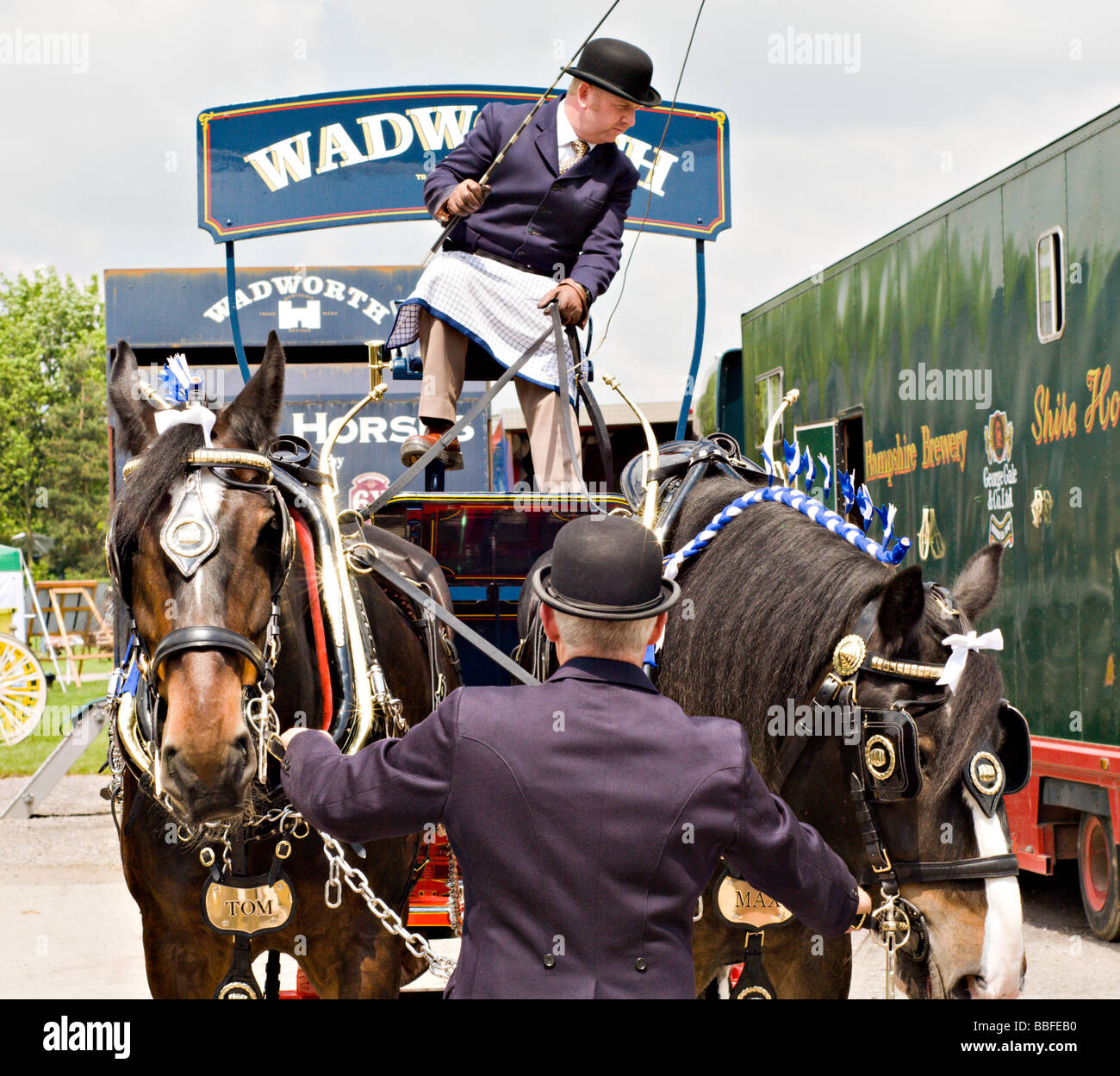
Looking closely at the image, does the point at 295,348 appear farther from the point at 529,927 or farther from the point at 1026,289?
the point at 529,927

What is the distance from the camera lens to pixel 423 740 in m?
2.10

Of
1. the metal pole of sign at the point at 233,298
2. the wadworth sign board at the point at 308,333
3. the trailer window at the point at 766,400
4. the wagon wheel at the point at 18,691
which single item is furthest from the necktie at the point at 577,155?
the wagon wheel at the point at 18,691

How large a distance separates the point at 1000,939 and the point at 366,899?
142 cm

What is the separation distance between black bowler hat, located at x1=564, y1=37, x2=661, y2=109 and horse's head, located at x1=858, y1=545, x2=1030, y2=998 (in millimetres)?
2208

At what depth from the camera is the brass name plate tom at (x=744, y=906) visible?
3.20 metres

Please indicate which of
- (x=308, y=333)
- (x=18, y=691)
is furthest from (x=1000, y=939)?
(x=18, y=691)

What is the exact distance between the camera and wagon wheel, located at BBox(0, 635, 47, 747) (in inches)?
564

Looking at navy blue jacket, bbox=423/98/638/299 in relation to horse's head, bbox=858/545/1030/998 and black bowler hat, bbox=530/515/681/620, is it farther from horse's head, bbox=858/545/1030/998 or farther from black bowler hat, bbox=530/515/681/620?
black bowler hat, bbox=530/515/681/620

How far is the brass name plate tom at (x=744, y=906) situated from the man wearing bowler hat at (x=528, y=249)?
1757 millimetres

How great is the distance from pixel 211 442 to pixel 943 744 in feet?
5.61

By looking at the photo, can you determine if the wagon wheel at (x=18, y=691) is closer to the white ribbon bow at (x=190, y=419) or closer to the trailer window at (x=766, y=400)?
the trailer window at (x=766, y=400)

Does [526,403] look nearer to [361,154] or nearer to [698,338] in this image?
[698,338]

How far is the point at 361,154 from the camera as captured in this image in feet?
18.1
